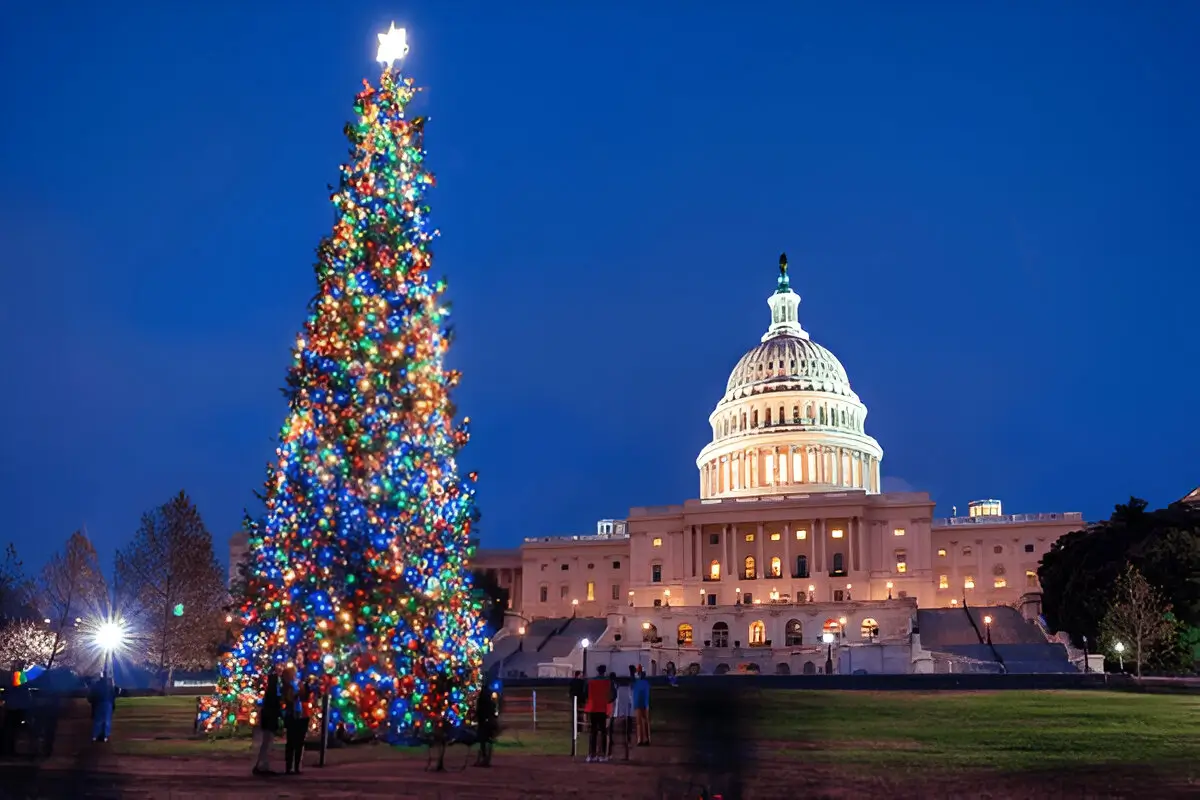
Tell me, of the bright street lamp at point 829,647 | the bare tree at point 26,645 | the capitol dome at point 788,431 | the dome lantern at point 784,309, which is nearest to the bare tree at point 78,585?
the bare tree at point 26,645

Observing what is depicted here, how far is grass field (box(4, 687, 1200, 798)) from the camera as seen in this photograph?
19.2 metres

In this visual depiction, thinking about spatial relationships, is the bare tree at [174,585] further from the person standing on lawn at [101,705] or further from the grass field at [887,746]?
the person standing on lawn at [101,705]

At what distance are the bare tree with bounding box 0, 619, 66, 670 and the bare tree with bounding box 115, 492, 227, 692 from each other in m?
6.62

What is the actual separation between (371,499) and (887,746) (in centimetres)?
Answer: 1144

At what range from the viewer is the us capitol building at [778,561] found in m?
91.1

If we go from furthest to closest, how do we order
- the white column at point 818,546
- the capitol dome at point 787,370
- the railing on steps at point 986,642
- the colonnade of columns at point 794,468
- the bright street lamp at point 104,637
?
the capitol dome at point 787,370, the colonnade of columns at point 794,468, the white column at point 818,546, the railing on steps at point 986,642, the bright street lamp at point 104,637

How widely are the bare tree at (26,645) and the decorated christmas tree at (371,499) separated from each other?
48.6 meters

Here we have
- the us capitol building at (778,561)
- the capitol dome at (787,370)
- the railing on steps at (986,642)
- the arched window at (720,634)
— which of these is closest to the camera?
the railing on steps at (986,642)

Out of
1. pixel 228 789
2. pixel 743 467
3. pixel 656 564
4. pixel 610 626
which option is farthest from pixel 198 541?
pixel 743 467

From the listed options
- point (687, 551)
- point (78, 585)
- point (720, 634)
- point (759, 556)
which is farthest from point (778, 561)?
point (78, 585)

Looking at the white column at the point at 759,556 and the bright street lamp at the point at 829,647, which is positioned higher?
the white column at the point at 759,556

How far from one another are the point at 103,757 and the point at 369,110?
13.7 m

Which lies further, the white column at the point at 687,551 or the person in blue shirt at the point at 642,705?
the white column at the point at 687,551

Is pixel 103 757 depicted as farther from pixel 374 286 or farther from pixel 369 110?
pixel 369 110
